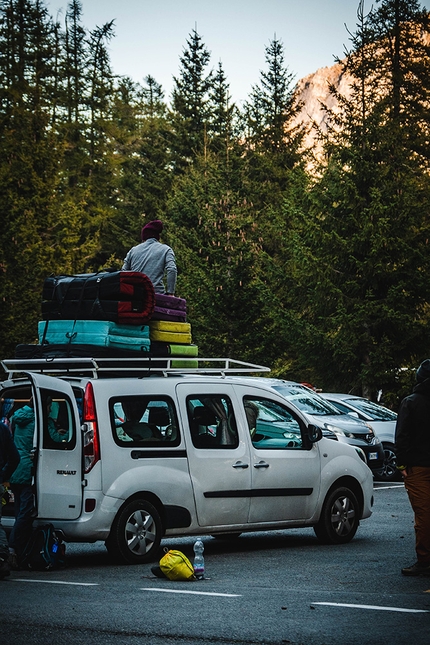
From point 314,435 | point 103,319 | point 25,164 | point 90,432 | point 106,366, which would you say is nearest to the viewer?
point 90,432

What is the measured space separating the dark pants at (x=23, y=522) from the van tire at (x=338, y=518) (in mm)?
3388

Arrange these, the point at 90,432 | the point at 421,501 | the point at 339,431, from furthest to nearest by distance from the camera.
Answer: the point at 339,431 < the point at 90,432 < the point at 421,501

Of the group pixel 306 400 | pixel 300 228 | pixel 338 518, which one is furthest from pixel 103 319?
pixel 300 228

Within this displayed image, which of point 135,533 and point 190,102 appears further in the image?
point 190,102

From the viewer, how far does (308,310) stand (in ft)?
115

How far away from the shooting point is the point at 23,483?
424 inches

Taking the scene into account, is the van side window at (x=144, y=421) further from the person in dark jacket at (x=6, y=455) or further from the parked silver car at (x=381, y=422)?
the parked silver car at (x=381, y=422)

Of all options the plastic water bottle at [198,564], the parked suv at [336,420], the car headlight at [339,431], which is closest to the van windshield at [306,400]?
the parked suv at [336,420]

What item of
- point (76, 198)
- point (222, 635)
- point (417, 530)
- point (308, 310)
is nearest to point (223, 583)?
point (417, 530)

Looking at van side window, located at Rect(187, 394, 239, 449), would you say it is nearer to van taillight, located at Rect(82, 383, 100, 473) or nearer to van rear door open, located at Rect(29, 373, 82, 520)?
van taillight, located at Rect(82, 383, 100, 473)

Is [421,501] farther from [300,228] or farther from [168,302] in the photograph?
[300,228]

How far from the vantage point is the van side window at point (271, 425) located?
468 inches

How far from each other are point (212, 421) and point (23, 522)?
7.29ft

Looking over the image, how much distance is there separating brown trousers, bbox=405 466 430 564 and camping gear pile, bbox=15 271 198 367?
9.92 ft
